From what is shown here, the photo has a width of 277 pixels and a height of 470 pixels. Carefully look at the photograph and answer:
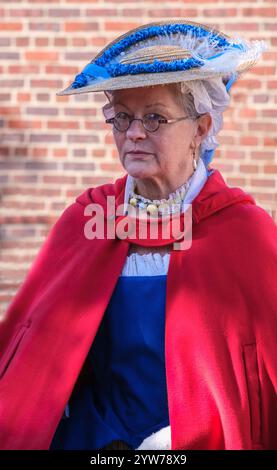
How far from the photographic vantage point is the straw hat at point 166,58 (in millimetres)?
3502

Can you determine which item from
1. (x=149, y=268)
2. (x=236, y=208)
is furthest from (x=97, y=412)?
(x=236, y=208)

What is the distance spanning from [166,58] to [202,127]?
31 cm

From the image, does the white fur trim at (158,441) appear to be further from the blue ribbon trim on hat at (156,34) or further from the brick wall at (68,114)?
the brick wall at (68,114)

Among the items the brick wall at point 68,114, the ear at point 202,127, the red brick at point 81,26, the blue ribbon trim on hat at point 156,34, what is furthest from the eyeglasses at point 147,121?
the red brick at point 81,26

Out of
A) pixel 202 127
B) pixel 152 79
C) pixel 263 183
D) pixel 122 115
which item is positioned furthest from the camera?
pixel 263 183

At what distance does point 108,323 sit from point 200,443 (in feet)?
1.79

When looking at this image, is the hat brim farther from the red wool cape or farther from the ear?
the red wool cape

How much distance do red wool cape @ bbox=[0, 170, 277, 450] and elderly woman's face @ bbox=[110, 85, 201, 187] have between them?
18 centimetres

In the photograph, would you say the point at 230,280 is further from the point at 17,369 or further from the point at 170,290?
the point at 17,369

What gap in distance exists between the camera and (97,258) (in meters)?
3.74

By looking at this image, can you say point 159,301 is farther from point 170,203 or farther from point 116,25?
point 116,25

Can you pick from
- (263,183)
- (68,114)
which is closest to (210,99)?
(263,183)

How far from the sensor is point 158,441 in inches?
137

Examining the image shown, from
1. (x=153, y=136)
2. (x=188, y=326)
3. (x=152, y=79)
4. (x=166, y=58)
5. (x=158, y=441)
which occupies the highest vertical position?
(x=166, y=58)
